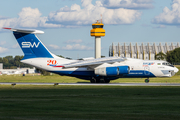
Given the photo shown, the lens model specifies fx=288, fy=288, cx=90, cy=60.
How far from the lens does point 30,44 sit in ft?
136

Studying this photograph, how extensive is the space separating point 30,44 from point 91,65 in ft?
30.8

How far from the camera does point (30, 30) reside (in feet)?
135

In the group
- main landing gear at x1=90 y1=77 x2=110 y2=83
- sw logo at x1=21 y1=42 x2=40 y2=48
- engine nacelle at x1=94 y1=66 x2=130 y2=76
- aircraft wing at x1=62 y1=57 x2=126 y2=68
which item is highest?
sw logo at x1=21 y1=42 x2=40 y2=48

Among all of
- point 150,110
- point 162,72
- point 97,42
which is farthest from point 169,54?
point 150,110

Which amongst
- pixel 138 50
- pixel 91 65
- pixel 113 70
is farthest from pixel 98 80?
pixel 138 50

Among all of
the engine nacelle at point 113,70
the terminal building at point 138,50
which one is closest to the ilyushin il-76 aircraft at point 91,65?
the engine nacelle at point 113,70

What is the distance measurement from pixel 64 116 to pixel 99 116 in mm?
1597

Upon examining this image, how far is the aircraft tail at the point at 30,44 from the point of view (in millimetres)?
41219

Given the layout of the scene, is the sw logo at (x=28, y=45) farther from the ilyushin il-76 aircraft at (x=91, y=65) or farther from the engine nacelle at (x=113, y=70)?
the engine nacelle at (x=113, y=70)

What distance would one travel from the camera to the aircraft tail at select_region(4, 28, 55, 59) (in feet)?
135

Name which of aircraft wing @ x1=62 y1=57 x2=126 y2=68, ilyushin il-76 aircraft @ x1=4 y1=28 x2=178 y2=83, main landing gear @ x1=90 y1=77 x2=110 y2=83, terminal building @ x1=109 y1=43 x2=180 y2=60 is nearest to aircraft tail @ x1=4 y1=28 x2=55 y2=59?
ilyushin il-76 aircraft @ x1=4 y1=28 x2=178 y2=83

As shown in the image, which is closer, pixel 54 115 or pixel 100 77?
pixel 54 115

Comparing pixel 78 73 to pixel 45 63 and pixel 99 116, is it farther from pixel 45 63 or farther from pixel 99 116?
pixel 99 116

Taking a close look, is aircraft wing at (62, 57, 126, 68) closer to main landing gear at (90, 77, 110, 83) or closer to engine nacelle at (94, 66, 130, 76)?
engine nacelle at (94, 66, 130, 76)
